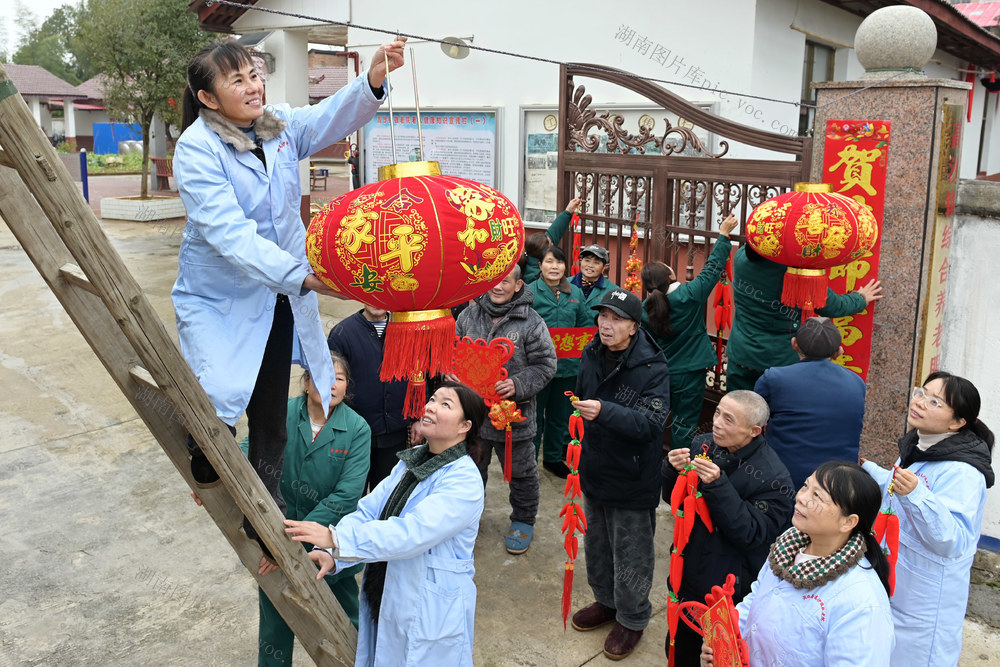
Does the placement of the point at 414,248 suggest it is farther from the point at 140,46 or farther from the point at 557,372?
the point at 140,46

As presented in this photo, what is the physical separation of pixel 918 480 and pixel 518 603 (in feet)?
7.78

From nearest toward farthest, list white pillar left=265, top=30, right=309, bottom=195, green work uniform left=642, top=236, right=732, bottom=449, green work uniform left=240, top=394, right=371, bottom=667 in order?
green work uniform left=240, top=394, right=371, bottom=667
green work uniform left=642, top=236, right=732, bottom=449
white pillar left=265, top=30, right=309, bottom=195

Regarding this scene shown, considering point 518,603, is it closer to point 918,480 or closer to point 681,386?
point 681,386

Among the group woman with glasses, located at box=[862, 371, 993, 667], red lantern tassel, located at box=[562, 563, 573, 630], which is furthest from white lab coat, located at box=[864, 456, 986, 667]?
red lantern tassel, located at box=[562, 563, 573, 630]

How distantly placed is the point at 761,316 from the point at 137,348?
3885mm

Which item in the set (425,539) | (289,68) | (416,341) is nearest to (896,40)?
(416,341)

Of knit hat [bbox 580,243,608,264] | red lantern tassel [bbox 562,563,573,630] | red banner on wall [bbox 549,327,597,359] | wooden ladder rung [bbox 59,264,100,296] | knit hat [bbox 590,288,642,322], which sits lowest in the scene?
red lantern tassel [bbox 562,563,573,630]

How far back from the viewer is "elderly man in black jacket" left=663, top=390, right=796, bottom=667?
3262mm

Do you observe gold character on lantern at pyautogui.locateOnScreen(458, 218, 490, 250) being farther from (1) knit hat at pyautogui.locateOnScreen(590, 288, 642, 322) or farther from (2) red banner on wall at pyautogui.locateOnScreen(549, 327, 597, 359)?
(2) red banner on wall at pyautogui.locateOnScreen(549, 327, 597, 359)

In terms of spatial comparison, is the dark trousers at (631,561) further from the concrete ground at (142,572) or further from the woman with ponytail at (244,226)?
the woman with ponytail at (244,226)

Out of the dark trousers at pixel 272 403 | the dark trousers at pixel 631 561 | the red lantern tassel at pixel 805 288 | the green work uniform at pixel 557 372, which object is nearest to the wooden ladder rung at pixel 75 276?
the dark trousers at pixel 272 403

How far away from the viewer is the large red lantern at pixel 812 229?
4281mm

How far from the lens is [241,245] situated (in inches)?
94.7

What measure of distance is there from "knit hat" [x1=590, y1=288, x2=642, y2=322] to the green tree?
15.9m
